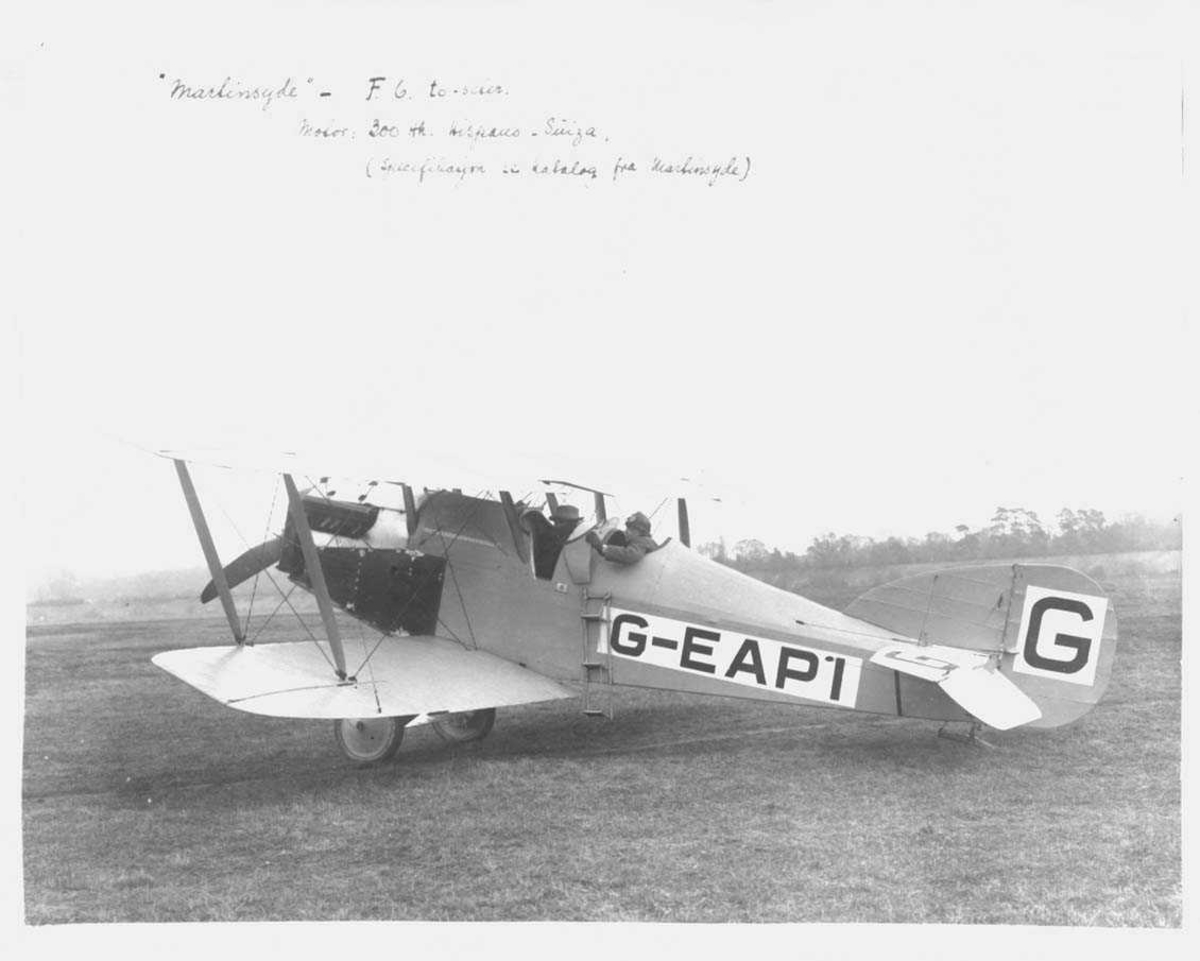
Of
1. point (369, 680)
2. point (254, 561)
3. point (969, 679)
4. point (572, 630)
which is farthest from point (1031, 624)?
point (254, 561)

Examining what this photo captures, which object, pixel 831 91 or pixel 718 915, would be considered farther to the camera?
pixel 831 91

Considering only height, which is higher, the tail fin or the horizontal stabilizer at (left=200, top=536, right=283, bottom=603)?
the tail fin

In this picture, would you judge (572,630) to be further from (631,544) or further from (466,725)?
(466,725)

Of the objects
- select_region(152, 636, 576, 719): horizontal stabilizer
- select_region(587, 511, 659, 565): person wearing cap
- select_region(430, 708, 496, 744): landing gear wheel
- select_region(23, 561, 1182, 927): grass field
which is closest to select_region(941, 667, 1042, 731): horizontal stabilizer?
select_region(23, 561, 1182, 927): grass field

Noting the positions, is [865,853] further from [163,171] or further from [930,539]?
[930,539]

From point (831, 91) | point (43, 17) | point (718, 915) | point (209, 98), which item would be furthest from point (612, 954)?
point (43, 17)

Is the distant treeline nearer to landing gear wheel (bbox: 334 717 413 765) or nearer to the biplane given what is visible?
the biplane
